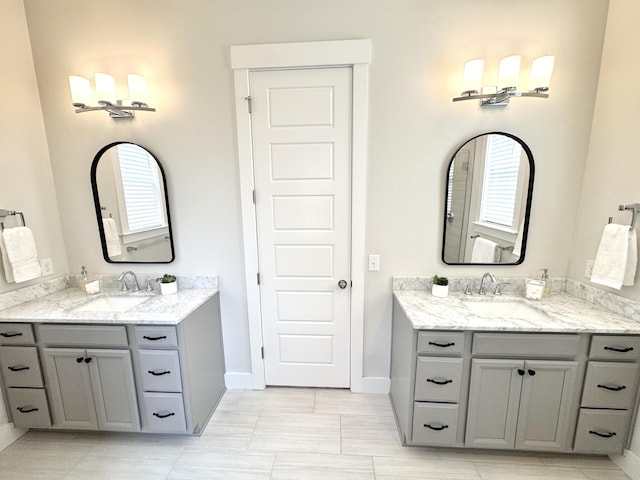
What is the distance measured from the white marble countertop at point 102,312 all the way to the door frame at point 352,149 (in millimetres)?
488

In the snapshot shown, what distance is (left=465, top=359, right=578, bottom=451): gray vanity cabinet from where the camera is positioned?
1652mm

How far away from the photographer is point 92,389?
6.11 ft

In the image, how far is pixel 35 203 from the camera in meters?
2.12

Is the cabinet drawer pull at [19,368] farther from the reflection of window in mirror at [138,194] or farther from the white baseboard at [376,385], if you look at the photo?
the white baseboard at [376,385]

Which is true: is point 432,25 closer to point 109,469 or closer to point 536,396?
point 536,396

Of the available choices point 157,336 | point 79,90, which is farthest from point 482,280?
point 79,90

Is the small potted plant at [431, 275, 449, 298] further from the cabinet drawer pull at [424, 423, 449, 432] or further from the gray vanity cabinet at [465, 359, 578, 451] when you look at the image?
the cabinet drawer pull at [424, 423, 449, 432]

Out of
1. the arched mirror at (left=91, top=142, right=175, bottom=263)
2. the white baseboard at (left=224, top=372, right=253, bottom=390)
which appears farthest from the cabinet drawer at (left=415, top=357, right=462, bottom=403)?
the arched mirror at (left=91, top=142, right=175, bottom=263)

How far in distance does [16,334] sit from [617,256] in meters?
3.67

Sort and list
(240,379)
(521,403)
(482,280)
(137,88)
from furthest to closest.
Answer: (240,379) < (482,280) < (137,88) < (521,403)

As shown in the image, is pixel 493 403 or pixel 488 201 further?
pixel 488 201

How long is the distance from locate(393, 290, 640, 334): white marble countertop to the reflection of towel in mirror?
223cm

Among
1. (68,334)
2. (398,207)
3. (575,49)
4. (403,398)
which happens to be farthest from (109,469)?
(575,49)

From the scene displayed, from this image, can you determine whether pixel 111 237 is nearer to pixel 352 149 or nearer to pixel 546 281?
pixel 352 149
